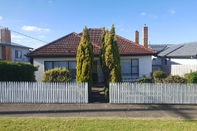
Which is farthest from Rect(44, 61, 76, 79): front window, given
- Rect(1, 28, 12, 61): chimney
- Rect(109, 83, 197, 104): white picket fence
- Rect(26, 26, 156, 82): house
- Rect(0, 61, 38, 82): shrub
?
Rect(1, 28, 12, 61): chimney

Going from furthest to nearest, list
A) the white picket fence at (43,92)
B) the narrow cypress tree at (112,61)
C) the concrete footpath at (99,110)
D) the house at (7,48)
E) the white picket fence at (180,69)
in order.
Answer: the house at (7,48)
the white picket fence at (180,69)
the narrow cypress tree at (112,61)
the white picket fence at (43,92)
the concrete footpath at (99,110)

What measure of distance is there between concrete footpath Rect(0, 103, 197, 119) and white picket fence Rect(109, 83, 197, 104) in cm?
33

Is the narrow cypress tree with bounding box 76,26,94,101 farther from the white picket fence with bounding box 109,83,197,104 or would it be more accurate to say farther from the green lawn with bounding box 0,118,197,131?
the green lawn with bounding box 0,118,197,131

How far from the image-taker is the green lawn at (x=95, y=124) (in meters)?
5.19

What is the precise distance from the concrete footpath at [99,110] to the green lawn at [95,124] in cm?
60

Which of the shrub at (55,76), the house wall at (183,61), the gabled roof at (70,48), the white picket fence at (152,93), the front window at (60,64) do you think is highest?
the gabled roof at (70,48)

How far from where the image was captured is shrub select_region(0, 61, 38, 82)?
29.6 ft

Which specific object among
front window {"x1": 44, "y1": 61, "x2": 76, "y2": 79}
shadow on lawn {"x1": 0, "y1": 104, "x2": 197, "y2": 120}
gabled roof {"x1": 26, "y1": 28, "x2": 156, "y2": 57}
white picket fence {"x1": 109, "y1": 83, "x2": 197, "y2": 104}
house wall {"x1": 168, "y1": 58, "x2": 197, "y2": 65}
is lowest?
shadow on lawn {"x1": 0, "y1": 104, "x2": 197, "y2": 120}

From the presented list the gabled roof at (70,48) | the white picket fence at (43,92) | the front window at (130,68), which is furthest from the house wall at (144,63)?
the white picket fence at (43,92)

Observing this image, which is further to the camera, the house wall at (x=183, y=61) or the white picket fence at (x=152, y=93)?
the house wall at (x=183, y=61)

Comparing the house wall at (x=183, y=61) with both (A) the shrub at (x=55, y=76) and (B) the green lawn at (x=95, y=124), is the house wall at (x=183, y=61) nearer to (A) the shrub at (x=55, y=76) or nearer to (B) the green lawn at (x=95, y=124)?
(B) the green lawn at (x=95, y=124)

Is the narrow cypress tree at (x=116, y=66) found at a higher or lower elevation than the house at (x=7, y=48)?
lower

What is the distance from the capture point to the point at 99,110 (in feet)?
24.0

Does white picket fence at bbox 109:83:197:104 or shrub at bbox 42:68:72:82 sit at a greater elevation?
shrub at bbox 42:68:72:82
